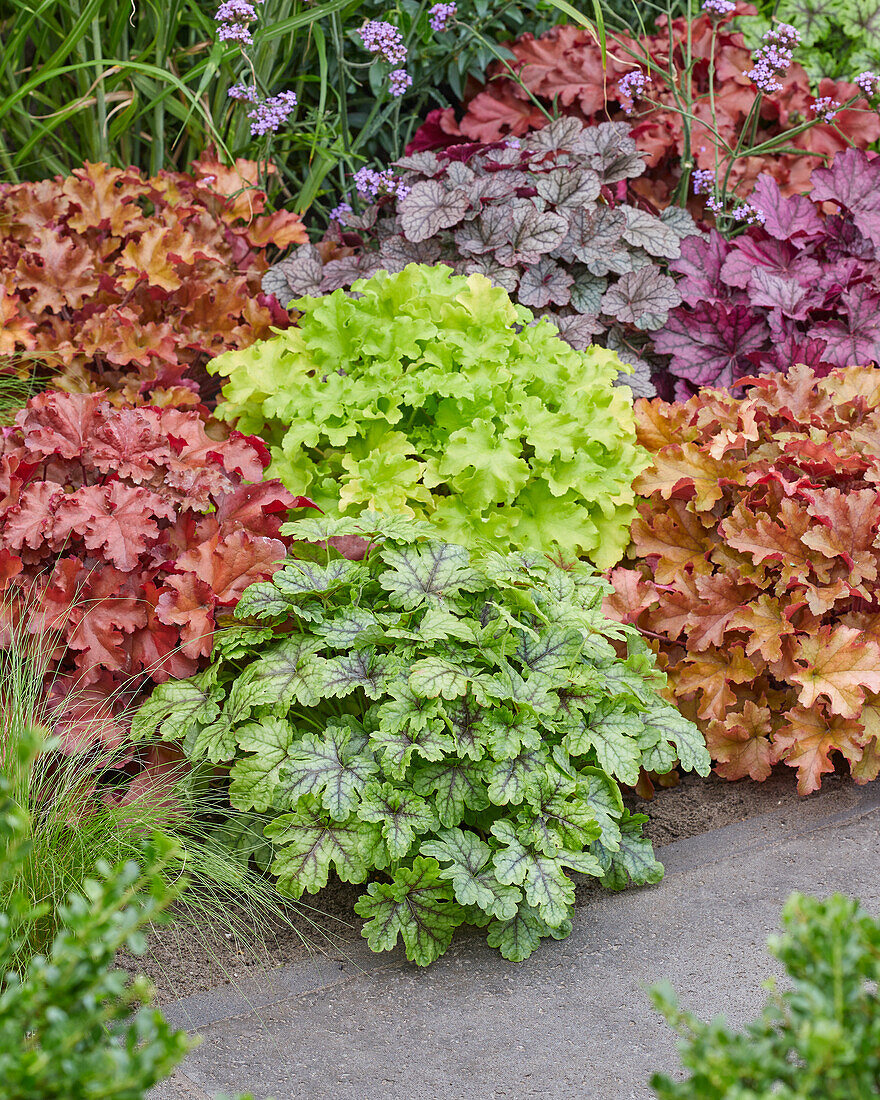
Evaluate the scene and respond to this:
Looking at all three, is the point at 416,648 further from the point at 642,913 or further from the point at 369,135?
the point at 369,135

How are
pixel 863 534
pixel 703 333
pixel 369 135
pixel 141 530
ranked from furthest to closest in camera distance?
1. pixel 369 135
2. pixel 703 333
3. pixel 863 534
4. pixel 141 530

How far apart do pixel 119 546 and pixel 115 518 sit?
0.23ft

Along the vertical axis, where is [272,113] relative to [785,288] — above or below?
above

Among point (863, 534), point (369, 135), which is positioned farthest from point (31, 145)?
point (863, 534)

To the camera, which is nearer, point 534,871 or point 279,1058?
point 279,1058

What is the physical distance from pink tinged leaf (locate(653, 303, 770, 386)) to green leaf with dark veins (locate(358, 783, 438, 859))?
1908mm

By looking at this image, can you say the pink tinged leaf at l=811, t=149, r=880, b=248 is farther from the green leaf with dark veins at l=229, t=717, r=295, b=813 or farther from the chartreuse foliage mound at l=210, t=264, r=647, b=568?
the green leaf with dark veins at l=229, t=717, r=295, b=813

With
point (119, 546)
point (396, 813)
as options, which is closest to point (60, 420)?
point (119, 546)

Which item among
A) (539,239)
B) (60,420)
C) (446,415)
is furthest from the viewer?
(539,239)

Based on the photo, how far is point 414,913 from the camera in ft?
6.04

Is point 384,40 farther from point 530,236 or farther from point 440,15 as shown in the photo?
point 530,236

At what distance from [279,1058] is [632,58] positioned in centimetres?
367

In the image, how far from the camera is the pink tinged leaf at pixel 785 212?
335 cm

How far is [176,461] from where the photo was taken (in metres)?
2.30
